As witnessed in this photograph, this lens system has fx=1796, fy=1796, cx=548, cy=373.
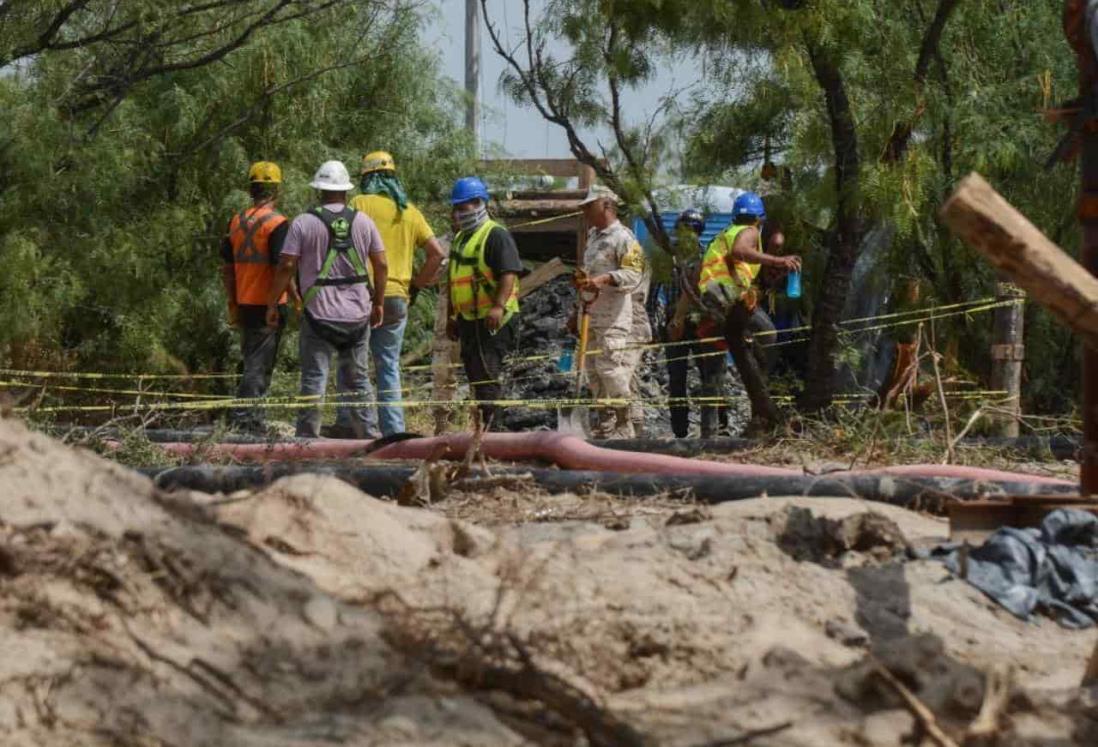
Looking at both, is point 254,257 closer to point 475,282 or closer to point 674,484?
point 475,282

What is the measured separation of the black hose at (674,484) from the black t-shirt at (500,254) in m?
3.25

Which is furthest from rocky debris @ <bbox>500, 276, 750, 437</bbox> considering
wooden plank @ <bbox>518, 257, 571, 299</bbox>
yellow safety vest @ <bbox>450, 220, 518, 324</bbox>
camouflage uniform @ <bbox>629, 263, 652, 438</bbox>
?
yellow safety vest @ <bbox>450, 220, 518, 324</bbox>

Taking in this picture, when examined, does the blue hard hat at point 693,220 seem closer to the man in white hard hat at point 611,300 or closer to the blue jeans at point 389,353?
the man in white hard hat at point 611,300

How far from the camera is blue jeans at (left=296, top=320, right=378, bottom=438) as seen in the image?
10.6 meters

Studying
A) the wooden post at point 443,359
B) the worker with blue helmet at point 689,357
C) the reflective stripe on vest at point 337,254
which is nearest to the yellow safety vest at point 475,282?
the reflective stripe on vest at point 337,254

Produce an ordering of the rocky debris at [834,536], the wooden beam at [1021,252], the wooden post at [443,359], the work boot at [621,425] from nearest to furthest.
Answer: the wooden beam at [1021,252]
the rocky debris at [834,536]
the work boot at [621,425]
the wooden post at [443,359]

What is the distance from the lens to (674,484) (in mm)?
7488

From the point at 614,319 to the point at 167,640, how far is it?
8.38m

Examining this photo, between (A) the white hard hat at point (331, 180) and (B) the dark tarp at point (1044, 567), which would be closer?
(B) the dark tarp at point (1044, 567)

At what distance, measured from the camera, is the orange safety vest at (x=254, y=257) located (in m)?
11.4

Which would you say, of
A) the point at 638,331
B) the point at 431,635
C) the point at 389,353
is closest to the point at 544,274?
the point at 638,331

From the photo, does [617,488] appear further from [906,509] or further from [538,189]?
[538,189]

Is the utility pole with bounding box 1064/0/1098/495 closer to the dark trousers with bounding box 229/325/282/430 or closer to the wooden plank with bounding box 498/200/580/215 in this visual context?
the dark trousers with bounding box 229/325/282/430

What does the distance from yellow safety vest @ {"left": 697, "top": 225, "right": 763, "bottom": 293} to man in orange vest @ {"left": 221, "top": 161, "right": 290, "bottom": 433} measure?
8.94ft
